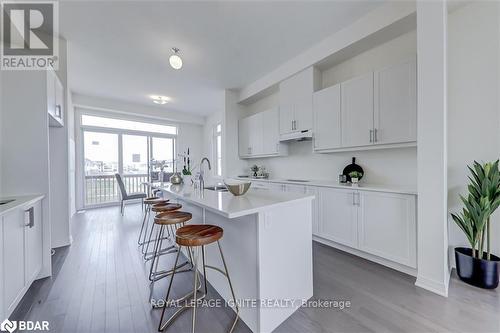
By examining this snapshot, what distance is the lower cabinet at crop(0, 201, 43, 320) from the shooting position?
1.42 metres

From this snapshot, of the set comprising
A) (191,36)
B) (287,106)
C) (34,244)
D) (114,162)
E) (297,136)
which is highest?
(191,36)

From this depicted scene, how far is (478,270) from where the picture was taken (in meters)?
1.78

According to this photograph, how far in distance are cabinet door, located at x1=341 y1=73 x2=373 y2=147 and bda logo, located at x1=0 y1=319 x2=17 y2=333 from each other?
3.68 metres

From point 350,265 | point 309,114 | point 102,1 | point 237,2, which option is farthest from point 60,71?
Answer: point 350,265

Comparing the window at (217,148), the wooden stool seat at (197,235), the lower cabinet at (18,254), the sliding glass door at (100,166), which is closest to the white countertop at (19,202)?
the lower cabinet at (18,254)

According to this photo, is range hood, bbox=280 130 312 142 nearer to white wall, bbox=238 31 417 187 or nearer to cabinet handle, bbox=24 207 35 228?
white wall, bbox=238 31 417 187

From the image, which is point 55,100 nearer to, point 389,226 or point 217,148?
point 389,226

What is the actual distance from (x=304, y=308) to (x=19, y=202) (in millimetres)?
2671

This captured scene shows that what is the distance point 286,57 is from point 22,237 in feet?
13.2

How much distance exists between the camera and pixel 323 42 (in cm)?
292

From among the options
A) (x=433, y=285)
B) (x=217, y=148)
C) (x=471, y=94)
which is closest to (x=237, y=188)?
(x=433, y=285)

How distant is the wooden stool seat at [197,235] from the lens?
133 centimetres

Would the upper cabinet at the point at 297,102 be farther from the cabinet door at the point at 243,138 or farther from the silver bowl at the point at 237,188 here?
the silver bowl at the point at 237,188

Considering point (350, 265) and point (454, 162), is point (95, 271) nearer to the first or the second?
point (350, 265)
